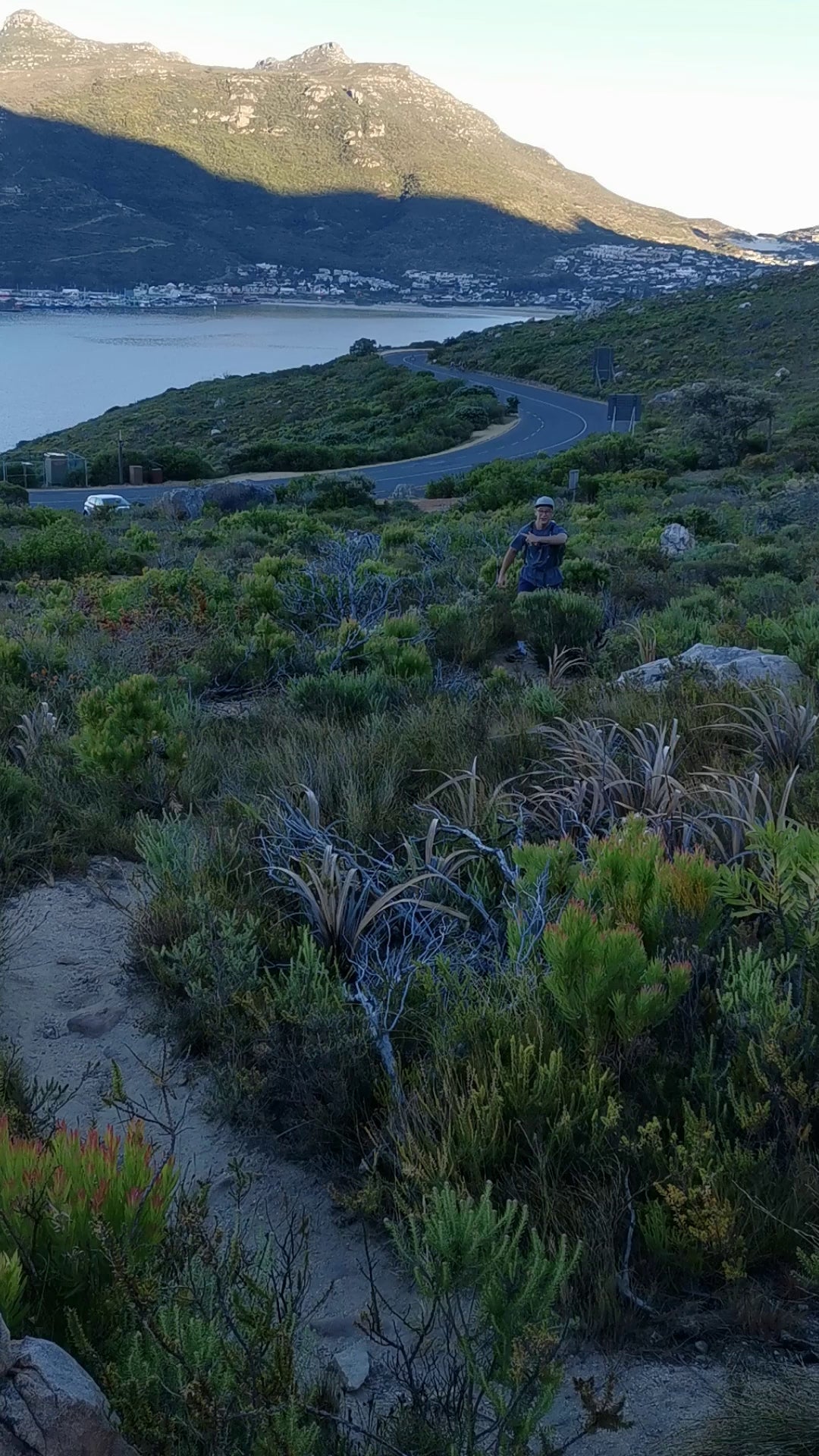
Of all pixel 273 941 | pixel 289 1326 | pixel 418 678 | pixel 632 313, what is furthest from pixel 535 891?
pixel 632 313

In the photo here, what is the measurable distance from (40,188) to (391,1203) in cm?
20111

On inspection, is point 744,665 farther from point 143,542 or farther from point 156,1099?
Result: point 143,542

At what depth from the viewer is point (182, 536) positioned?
18.1 metres

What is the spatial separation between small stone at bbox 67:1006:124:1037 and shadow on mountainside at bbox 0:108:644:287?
17441 centimetres

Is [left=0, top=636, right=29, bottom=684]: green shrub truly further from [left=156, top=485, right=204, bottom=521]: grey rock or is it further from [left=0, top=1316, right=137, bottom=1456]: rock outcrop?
[left=156, top=485, right=204, bottom=521]: grey rock

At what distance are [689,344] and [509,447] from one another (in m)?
28.3

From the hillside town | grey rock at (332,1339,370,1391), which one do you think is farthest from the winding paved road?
the hillside town

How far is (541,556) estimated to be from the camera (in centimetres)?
843

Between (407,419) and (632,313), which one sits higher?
(632,313)

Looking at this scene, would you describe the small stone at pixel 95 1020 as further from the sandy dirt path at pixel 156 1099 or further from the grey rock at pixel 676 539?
the grey rock at pixel 676 539

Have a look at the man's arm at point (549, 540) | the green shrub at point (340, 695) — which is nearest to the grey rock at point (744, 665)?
the green shrub at point (340, 695)

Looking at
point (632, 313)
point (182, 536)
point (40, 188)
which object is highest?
point (40, 188)

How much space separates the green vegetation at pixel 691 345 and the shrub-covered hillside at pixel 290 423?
33.0ft

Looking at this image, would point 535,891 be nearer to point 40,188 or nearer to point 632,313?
point 632,313
